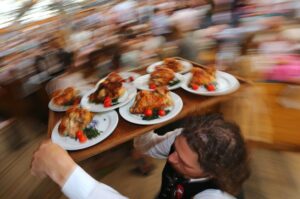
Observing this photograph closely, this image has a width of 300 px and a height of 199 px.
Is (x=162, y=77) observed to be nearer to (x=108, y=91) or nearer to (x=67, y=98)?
(x=108, y=91)

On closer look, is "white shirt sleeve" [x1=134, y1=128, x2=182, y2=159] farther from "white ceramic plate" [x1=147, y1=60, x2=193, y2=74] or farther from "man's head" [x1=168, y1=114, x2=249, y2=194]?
"white ceramic plate" [x1=147, y1=60, x2=193, y2=74]

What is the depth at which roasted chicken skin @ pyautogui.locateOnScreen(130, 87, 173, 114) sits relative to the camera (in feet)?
3.66

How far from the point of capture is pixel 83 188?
0.74 m

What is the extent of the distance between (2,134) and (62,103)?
1.29m

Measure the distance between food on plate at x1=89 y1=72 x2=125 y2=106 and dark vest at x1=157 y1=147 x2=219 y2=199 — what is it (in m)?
0.43

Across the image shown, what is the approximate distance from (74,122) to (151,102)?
1.15 ft

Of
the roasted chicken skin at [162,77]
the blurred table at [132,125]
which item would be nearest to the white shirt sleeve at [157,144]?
the blurred table at [132,125]

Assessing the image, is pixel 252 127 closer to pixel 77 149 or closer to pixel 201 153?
pixel 201 153

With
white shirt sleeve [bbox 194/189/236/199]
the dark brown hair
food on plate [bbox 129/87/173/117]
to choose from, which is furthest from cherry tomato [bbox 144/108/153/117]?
white shirt sleeve [bbox 194/189/236/199]

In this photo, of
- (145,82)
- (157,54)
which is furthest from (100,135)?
(157,54)

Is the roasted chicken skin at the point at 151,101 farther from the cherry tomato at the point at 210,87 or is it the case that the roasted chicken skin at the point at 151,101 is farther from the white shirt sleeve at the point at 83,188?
the white shirt sleeve at the point at 83,188

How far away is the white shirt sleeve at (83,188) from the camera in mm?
733

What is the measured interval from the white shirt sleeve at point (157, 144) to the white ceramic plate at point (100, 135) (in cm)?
19

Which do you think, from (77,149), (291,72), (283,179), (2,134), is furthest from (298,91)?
(2,134)
